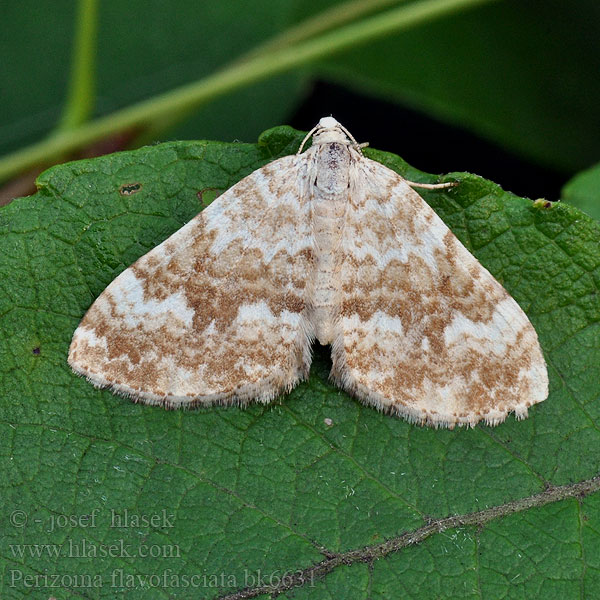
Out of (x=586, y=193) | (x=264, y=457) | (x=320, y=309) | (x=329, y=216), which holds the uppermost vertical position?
(x=586, y=193)

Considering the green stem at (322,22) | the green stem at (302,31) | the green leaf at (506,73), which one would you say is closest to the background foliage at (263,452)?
the green stem at (302,31)

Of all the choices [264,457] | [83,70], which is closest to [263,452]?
[264,457]

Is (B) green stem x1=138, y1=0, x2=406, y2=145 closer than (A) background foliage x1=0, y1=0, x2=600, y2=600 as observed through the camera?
No

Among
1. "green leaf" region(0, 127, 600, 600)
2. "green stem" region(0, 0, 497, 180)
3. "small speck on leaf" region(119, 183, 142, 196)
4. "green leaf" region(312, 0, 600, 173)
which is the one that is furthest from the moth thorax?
"green leaf" region(312, 0, 600, 173)

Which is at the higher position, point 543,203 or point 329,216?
point 543,203

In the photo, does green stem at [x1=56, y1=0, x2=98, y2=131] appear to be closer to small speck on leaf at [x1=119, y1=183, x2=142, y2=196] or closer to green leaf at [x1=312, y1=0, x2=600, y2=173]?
small speck on leaf at [x1=119, y1=183, x2=142, y2=196]

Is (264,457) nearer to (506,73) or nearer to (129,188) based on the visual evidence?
(129,188)
